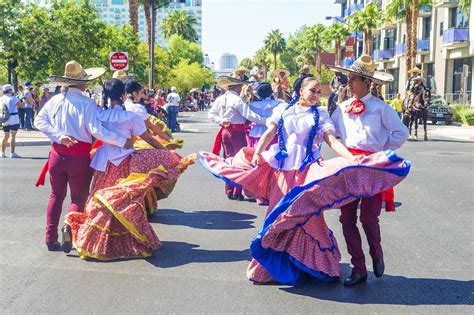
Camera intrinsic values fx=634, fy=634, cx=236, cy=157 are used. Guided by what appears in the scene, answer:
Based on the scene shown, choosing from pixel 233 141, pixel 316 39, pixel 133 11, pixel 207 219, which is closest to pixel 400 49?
pixel 133 11

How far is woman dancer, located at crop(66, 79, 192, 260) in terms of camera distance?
6254mm

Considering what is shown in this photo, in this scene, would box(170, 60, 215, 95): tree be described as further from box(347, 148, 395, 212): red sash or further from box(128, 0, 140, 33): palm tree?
box(347, 148, 395, 212): red sash

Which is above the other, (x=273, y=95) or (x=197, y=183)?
(x=273, y=95)

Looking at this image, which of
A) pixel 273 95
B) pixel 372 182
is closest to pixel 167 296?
pixel 372 182

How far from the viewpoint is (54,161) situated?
6562mm

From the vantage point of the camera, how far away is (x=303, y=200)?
205 inches

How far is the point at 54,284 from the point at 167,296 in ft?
3.52

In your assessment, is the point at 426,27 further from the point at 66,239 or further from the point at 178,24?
the point at 178,24

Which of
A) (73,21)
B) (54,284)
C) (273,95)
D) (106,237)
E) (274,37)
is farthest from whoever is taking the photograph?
(274,37)

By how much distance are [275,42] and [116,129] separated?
11232cm

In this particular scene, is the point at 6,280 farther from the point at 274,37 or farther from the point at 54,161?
the point at 274,37

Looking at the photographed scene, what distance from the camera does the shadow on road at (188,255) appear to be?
20.7 ft

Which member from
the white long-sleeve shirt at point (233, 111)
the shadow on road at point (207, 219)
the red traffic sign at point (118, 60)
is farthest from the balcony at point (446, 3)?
the shadow on road at point (207, 219)

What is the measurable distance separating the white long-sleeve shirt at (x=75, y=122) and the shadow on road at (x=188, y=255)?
4.03 ft
